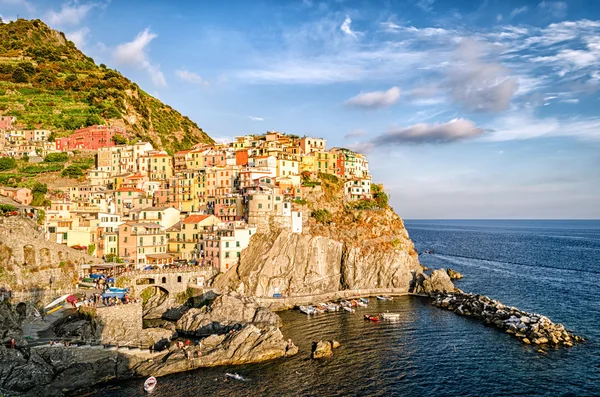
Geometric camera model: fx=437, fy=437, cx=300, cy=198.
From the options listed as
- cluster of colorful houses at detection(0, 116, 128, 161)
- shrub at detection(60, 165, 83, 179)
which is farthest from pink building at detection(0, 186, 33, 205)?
cluster of colorful houses at detection(0, 116, 128, 161)

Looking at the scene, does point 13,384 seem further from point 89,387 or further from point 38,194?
point 38,194

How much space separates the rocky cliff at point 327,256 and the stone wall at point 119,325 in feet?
65.7

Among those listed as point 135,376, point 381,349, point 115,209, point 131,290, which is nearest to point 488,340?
point 381,349

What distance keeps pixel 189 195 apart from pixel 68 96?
7054 centimetres

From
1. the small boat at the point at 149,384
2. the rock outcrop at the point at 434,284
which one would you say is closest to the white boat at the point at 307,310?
the rock outcrop at the point at 434,284

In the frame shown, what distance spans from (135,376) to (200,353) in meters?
6.68

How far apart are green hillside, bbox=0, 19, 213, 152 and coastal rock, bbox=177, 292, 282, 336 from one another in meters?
82.4

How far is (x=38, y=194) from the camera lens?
83.4 m

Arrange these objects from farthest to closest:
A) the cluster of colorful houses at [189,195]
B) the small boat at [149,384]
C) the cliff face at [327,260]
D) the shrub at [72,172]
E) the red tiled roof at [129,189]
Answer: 1. the shrub at [72,172]
2. the red tiled roof at [129,189]
3. the cluster of colorful houses at [189,195]
4. the cliff face at [327,260]
5. the small boat at [149,384]

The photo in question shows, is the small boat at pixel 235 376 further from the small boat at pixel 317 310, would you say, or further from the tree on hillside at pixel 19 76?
the tree on hillside at pixel 19 76

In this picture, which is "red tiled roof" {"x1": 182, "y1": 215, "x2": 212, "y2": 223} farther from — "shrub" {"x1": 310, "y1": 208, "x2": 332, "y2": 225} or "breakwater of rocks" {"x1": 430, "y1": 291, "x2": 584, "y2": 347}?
"breakwater of rocks" {"x1": 430, "y1": 291, "x2": 584, "y2": 347}

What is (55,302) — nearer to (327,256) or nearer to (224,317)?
(224,317)

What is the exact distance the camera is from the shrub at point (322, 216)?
3420 inches

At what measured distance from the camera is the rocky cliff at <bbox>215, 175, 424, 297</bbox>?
7312cm
